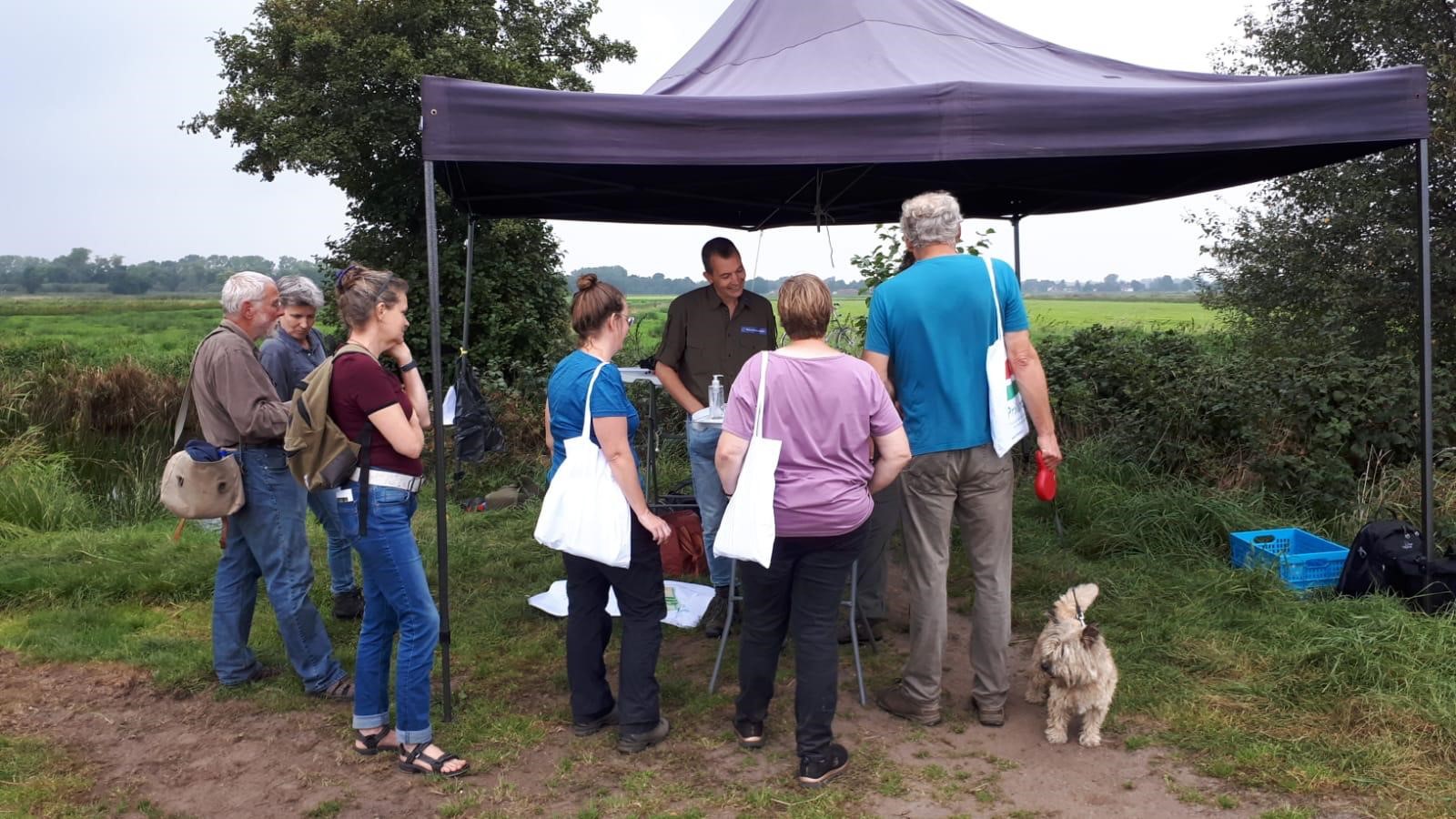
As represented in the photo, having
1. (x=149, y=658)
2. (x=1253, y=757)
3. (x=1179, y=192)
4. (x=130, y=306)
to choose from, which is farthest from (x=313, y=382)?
(x=130, y=306)

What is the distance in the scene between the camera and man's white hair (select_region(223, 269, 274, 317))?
3357mm

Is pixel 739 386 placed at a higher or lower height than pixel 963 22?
lower

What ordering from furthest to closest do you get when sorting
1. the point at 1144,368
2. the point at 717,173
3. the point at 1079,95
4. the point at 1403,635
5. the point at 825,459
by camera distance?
the point at 1144,368 < the point at 717,173 < the point at 1403,635 < the point at 1079,95 < the point at 825,459

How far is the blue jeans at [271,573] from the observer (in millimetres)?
3449

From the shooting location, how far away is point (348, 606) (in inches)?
175

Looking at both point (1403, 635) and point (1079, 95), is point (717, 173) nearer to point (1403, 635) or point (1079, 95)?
point (1079, 95)

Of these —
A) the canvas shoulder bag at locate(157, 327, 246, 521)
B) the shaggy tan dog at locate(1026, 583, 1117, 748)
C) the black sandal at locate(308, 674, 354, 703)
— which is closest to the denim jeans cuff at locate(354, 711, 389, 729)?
the black sandal at locate(308, 674, 354, 703)

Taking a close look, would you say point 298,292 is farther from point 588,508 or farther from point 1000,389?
point 1000,389

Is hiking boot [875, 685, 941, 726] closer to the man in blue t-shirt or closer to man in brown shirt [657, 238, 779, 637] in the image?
the man in blue t-shirt

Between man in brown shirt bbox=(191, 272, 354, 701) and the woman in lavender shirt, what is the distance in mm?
1744

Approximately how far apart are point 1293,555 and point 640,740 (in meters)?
3.05

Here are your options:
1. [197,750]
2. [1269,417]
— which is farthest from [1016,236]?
[197,750]

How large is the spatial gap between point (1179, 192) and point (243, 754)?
16.6ft

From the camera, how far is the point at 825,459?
2701 millimetres
